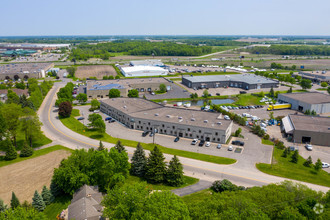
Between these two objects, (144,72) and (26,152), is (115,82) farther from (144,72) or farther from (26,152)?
(26,152)

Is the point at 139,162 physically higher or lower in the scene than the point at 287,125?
lower

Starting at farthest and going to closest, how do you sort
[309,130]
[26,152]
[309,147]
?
[309,130]
[309,147]
[26,152]

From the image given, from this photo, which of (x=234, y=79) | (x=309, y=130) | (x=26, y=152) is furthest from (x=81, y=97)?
(x=234, y=79)

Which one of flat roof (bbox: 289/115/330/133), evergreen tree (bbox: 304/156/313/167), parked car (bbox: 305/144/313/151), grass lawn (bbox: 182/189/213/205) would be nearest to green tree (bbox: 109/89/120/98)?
grass lawn (bbox: 182/189/213/205)

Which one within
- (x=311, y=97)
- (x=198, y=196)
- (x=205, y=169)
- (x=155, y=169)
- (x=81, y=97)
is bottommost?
(x=205, y=169)

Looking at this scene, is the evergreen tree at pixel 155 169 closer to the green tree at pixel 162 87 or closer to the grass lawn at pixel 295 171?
the grass lawn at pixel 295 171

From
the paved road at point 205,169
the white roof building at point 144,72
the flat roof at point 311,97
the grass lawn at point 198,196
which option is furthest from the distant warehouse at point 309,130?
the white roof building at point 144,72

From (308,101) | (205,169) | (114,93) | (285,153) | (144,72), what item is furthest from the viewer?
(144,72)
